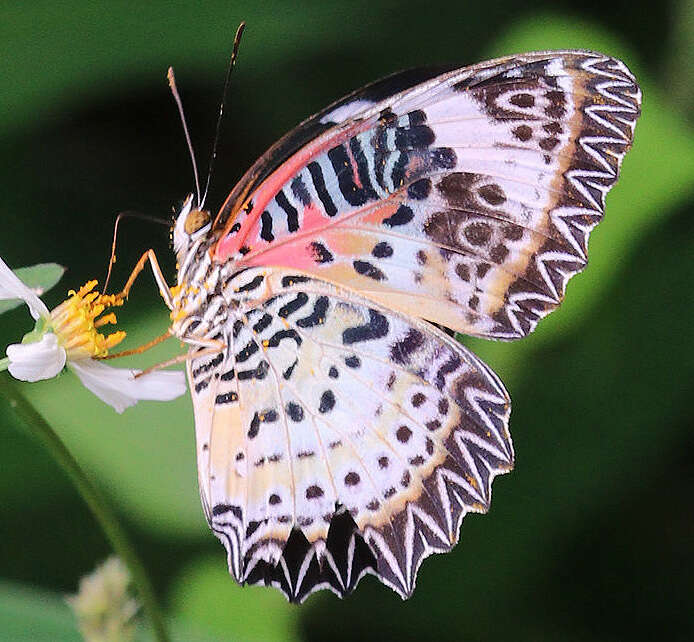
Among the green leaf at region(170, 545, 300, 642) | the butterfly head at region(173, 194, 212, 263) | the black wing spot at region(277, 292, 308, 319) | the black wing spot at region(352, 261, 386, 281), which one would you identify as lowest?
the green leaf at region(170, 545, 300, 642)

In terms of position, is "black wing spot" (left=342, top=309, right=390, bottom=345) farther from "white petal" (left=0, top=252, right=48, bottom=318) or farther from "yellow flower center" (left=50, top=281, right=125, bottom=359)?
"white petal" (left=0, top=252, right=48, bottom=318)

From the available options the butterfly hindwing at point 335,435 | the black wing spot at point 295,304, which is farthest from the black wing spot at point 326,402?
the black wing spot at point 295,304

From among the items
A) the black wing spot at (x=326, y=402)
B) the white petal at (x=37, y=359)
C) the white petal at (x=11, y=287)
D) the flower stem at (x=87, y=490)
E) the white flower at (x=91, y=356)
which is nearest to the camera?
the flower stem at (x=87, y=490)

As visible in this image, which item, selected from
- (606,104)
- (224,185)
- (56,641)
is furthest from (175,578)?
(606,104)

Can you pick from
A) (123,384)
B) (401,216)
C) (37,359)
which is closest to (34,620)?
(123,384)

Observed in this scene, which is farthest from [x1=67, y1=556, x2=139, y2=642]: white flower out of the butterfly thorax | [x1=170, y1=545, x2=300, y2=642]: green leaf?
[x1=170, y1=545, x2=300, y2=642]: green leaf

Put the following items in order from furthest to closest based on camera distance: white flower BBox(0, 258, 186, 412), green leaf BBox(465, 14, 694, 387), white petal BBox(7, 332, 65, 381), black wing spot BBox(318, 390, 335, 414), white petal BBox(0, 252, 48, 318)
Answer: green leaf BBox(465, 14, 694, 387), black wing spot BBox(318, 390, 335, 414), white flower BBox(0, 258, 186, 412), white petal BBox(0, 252, 48, 318), white petal BBox(7, 332, 65, 381)

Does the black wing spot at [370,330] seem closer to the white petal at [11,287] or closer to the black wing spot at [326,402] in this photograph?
the black wing spot at [326,402]

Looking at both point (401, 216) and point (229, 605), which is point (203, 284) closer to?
point (401, 216)
